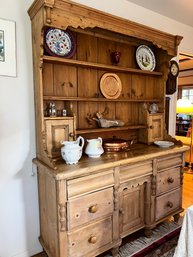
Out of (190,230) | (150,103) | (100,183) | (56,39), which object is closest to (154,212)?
(100,183)

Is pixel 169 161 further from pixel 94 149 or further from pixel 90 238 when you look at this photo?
pixel 90 238

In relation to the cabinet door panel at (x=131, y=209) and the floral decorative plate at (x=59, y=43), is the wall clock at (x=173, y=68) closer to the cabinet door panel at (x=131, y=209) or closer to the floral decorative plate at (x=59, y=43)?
the floral decorative plate at (x=59, y=43)

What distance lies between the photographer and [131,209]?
6.32 feet

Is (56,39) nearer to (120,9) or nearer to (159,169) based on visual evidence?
(120,9)

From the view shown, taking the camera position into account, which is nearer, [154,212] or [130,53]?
[154,212]

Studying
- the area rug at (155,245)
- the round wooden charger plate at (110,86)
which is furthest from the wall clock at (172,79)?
the area rug at (155,245)

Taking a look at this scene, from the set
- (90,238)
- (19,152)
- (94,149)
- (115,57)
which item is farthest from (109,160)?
(115,57)

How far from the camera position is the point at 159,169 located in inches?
81.0

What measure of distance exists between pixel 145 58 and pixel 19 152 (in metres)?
1.70

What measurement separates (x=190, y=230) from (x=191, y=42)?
2761mm

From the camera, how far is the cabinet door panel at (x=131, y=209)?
1.85 meters

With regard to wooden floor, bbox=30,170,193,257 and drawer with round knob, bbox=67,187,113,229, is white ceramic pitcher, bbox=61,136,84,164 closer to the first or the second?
drawer with round knob, bbox=67,187,113,229

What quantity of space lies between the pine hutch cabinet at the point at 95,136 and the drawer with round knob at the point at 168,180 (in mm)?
10

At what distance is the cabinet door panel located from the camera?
1.85 metres
